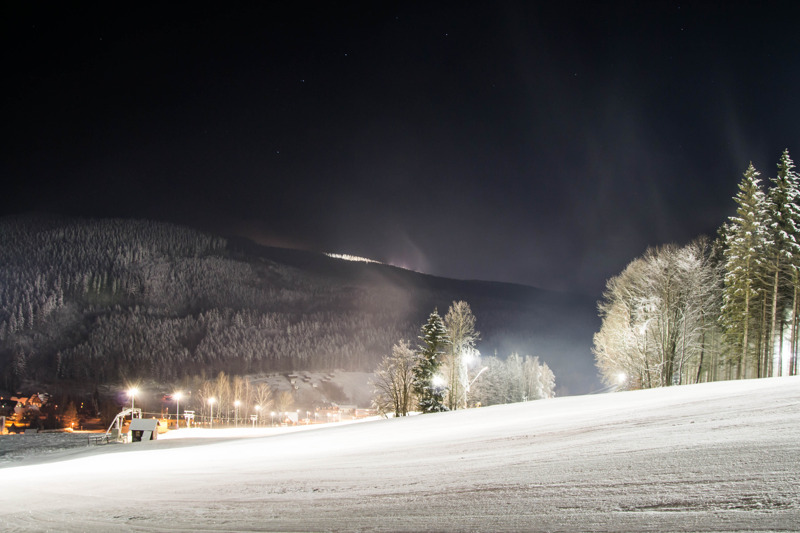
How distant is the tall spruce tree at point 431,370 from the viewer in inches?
1864

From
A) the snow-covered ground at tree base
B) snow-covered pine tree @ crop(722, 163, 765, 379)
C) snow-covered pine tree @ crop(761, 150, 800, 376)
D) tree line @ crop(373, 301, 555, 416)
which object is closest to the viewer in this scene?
the snow-covered ground at tree base

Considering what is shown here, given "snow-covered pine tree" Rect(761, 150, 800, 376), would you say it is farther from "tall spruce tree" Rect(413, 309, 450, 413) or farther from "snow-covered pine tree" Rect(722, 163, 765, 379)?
"tall spruce tree" Rect(413, 309, 450, 413)

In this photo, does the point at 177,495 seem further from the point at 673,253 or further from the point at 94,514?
the point at 673,253

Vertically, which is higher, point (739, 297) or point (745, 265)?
point (745, 265)

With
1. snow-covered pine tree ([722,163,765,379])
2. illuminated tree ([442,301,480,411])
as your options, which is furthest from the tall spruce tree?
snow-covered pine tree ([722,163,765,379])

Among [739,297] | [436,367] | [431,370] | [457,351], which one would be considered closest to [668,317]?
[739,297]

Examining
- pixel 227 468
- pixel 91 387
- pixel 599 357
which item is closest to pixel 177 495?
pixel 227 468

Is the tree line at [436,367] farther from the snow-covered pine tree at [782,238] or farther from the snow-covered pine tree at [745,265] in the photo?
the snow-covered pine tree at [782,238]

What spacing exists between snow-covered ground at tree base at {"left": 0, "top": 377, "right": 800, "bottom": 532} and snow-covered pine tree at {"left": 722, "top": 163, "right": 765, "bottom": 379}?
27688 millimetres

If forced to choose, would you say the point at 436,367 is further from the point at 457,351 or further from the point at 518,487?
the point at 518,487

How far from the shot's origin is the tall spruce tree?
1864 inches

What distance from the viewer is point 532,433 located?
1373 cm

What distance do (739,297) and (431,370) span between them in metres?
25.6

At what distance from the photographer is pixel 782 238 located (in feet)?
119
